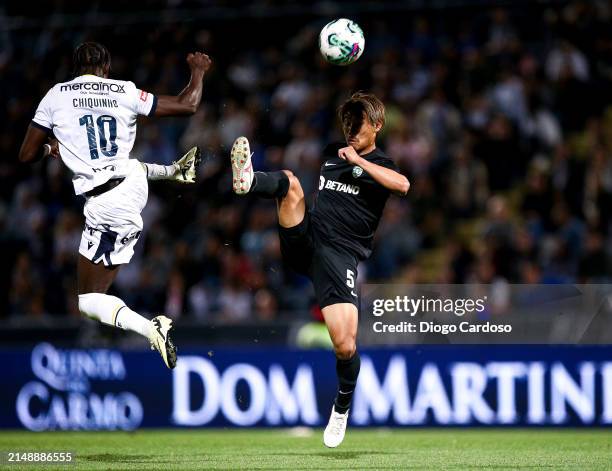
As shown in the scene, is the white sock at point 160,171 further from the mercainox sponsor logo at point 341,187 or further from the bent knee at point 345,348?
the bent knee at point 345,348

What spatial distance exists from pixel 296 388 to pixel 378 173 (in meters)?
5.52

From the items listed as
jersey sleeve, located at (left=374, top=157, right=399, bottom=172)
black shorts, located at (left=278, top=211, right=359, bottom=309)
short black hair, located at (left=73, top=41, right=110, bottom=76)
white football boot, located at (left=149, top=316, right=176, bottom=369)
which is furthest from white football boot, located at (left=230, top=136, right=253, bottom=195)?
short black hair, located at (left=73, top=41, right=110, bottom=76)

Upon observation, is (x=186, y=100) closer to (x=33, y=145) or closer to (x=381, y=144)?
(x=33, y=145)

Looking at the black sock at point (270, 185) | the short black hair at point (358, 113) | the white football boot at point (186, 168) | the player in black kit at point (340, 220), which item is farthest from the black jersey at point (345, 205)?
the white football boot at point (186, 168)

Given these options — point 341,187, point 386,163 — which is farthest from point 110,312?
point 386,163

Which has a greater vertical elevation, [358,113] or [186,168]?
[358,113]

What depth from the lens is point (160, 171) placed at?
993 centimetres

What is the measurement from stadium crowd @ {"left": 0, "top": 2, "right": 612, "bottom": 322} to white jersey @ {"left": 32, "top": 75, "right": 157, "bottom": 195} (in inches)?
229

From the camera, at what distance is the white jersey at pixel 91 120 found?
9.21 m

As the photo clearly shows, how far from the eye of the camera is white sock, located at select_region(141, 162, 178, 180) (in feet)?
32.4

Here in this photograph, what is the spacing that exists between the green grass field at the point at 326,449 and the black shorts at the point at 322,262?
1284 mm

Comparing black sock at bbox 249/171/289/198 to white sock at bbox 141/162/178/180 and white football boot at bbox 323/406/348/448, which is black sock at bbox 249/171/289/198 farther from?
white football boot at bbox 323/406/348/448

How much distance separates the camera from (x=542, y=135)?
16.4 metres

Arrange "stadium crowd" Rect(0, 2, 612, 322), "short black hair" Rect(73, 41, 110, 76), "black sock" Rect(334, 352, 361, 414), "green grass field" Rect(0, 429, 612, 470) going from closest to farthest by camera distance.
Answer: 1. "green grass field" Rect(0, 429, 612, 470)
2. "short black hair" Rect(73, 41, 110, 76)
3. "black sock" Rect(334, 352, 361, 414)
4. "stadium crowd" Rect(0, 2, 612, 322)
